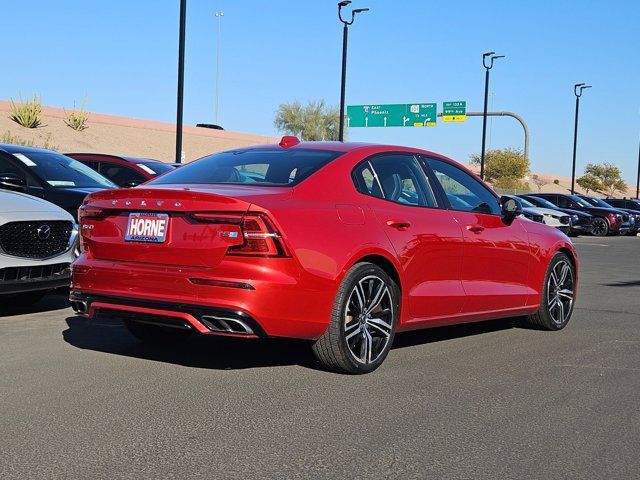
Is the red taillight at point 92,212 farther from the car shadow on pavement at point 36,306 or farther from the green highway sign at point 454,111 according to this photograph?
the green highway sign at point 454,111

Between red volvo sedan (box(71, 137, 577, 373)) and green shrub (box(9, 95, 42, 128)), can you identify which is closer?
red volvo sedan (box(71, 137, 577, 373))

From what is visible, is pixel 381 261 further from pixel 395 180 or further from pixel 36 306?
pixel 36 306

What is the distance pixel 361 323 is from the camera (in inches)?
245

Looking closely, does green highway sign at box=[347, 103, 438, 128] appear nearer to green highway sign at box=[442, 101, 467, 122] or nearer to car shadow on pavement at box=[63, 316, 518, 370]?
green highway sign at box=[442, 101, 467, 122]

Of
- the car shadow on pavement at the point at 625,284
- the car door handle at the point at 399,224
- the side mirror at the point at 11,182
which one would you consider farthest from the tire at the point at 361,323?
the car shadow on pavement at the point at 625,284

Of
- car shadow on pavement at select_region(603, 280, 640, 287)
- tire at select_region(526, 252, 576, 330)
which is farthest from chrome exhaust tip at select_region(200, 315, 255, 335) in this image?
car shadow on pavement at select_region(603, 280, 640, 287)

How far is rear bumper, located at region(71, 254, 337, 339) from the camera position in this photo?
18.1ft

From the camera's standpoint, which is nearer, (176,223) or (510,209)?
(176,223)

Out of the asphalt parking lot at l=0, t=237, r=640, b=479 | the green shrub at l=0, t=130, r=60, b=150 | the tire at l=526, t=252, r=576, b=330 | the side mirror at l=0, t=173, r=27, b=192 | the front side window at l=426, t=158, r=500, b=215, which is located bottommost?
the asphalt parking lot at l=0, t=237, r=640, b=479

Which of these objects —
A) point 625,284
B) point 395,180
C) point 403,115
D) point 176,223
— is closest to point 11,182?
point 176,223

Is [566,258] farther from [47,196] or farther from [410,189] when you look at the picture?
[47,196]

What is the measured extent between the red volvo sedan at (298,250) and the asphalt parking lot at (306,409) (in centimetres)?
37

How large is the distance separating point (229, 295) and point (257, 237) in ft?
1.30

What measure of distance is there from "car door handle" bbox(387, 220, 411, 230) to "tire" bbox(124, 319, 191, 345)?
1875 millimetres
